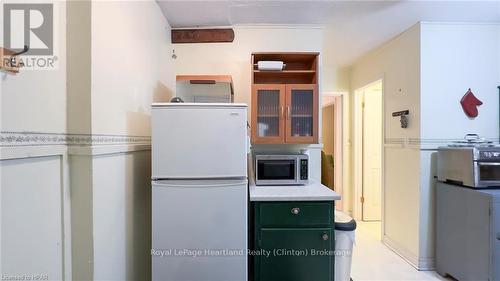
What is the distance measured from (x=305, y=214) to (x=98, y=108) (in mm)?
1448

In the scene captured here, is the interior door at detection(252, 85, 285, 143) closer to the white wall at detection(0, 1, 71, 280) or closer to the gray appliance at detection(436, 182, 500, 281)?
the white wall at detection(0, 1, 71, 280)

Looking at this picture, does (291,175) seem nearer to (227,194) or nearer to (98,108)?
(227,194)

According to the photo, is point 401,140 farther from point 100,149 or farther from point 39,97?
point 39,97

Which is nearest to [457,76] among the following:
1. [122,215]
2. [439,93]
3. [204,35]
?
[439,93]

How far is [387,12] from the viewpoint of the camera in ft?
7.56

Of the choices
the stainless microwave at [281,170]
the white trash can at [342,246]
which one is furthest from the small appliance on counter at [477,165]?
the stainless microwave at [281,170]

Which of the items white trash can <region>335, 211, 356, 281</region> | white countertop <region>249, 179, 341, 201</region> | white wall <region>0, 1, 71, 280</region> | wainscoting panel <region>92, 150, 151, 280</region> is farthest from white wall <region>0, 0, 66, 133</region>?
white trash can <region>335, 211, 356, 281</region>

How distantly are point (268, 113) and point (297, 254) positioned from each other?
3.80ft

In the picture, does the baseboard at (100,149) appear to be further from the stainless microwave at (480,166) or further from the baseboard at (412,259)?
the baseboard at (412,259)

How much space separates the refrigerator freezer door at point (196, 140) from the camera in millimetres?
1674

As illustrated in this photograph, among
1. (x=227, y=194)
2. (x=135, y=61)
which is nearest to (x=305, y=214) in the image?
(x=227, y=194)

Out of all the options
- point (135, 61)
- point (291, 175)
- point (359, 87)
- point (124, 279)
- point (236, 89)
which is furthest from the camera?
point (359, 87)

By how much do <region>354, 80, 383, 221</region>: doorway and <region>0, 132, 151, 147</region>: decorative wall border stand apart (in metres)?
3.40

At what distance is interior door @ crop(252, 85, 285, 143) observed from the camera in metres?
2.27
